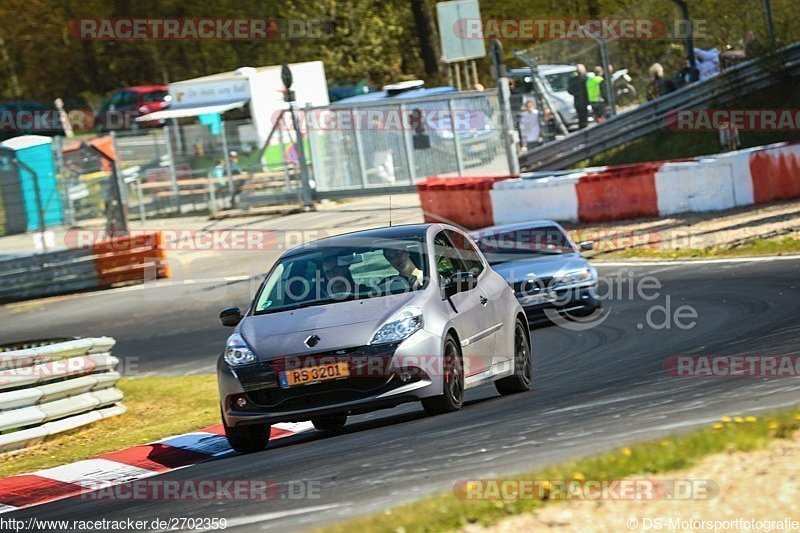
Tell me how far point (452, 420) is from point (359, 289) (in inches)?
51.8

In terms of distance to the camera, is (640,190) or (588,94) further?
(588,94)

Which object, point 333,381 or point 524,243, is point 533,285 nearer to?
point 524,243

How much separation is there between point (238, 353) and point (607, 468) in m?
3.79

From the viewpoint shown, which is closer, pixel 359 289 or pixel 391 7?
pixel 359 289

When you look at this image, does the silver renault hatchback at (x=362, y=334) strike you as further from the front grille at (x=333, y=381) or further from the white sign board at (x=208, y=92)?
the white sign board at (x=208, y=92)

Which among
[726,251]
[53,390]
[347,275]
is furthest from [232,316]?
[726,251]

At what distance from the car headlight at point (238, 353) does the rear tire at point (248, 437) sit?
0.45m

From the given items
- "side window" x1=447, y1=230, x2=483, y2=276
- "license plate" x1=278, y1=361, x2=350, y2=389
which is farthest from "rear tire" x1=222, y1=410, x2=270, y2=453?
"side window" x1=447, y1=230, x2=483, y2=276

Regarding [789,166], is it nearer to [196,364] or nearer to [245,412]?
[196,364]

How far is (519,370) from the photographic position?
11.1 metres

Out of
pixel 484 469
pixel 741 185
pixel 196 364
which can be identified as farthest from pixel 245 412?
pixel 741 185

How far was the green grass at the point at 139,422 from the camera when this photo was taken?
1166 centimetres

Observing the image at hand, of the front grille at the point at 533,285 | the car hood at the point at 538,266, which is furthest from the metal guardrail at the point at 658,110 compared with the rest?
the front grille at the point at 533,285

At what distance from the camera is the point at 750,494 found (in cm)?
582
